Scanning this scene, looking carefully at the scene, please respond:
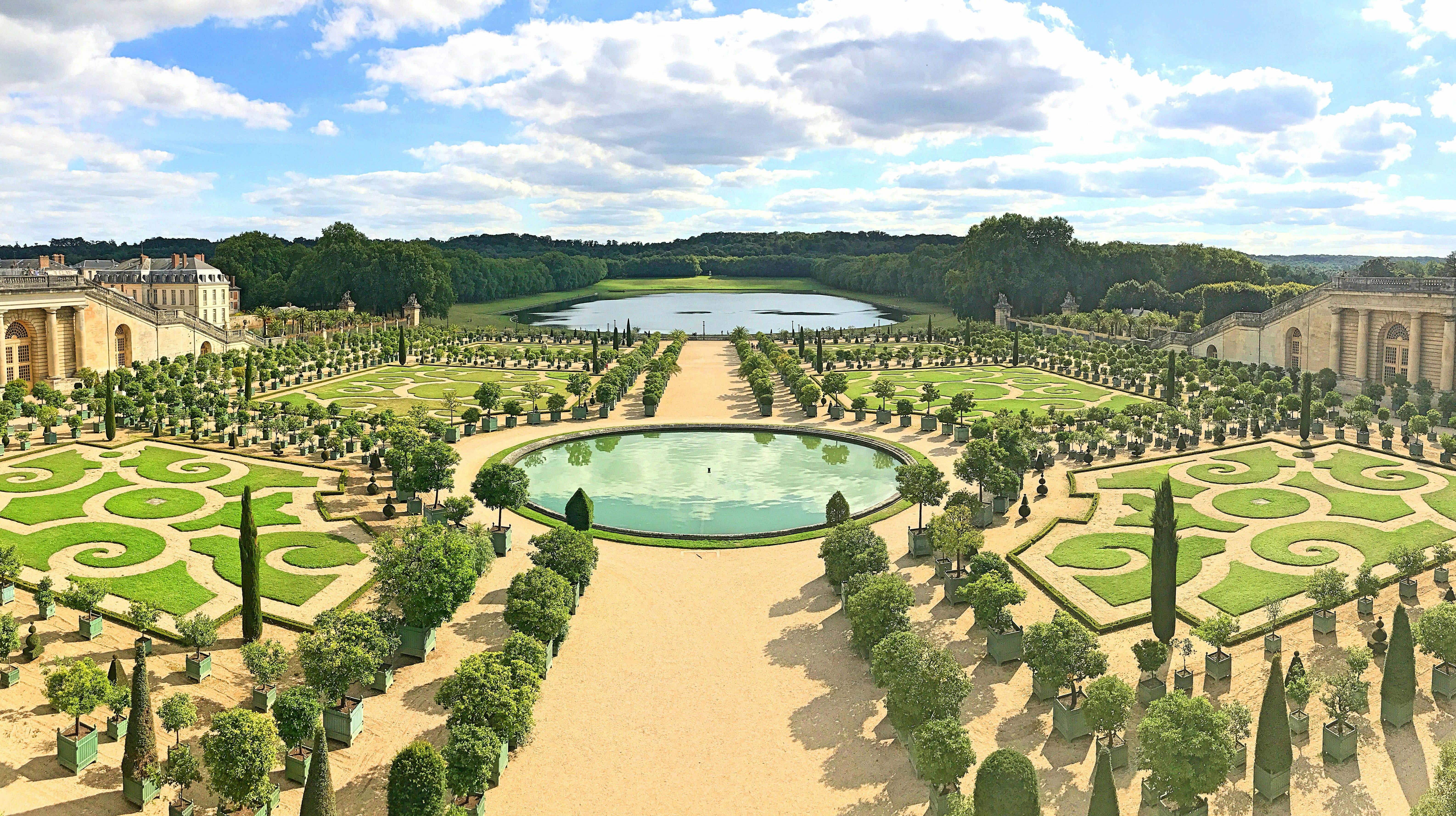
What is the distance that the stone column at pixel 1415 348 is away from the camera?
63.7 meters

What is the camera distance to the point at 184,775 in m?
19.5

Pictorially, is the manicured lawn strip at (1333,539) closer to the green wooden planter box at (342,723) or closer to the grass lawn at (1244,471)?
the grass lawn at (1244,471)

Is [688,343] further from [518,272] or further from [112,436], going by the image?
[518,272]

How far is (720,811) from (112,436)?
43717 millimetres

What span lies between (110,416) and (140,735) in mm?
35734

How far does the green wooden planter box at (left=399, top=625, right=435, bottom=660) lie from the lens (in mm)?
26609

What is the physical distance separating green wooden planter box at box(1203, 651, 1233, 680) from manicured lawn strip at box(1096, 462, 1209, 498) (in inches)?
680

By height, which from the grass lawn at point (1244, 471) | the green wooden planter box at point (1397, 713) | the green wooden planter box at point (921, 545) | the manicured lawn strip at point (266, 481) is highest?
the grass lawn at point (1244, 471)

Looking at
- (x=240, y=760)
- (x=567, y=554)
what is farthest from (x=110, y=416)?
(x=240, y=760)

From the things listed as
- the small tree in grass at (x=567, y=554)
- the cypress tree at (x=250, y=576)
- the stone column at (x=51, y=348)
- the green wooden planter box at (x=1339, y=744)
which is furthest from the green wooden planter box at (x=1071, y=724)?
the stone column at (x=51, y=348)

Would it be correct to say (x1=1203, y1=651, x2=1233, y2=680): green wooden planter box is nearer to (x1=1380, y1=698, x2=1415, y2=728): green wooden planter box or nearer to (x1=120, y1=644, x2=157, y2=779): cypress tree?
(x1=1380, y1=698, x2=1415, y2=728): green wooden planter box

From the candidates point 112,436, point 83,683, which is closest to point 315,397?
point 112,436

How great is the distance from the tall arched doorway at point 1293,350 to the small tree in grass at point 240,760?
3017 inches

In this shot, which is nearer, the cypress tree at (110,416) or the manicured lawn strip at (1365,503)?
the manicured lawn strip at (1365,503)
